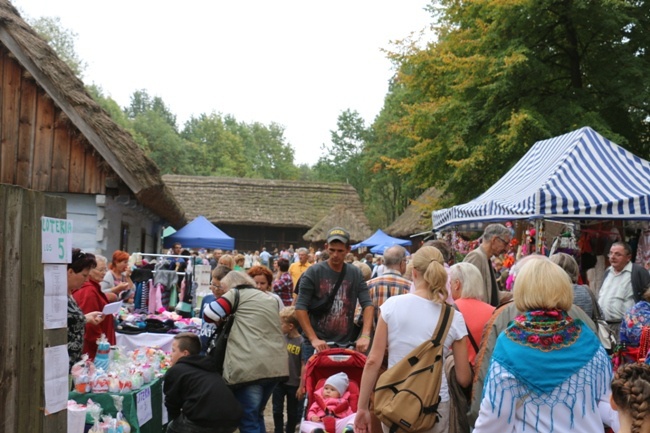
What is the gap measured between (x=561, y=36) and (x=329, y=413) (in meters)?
15.2

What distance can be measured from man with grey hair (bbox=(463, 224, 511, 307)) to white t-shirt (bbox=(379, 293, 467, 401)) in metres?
2.31

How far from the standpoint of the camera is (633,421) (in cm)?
283

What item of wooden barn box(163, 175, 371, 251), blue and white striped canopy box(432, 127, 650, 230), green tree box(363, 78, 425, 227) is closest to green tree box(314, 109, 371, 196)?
green tree box(363, 78, 425, 227)

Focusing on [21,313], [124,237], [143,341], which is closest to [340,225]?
[124,237]

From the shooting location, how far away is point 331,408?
20.5 feet

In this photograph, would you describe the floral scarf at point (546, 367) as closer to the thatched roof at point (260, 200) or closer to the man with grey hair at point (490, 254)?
the man with grey hair at point (490, 254)

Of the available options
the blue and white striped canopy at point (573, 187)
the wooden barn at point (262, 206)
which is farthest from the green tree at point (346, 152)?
the blue and white striped canopy at point (573, 187)

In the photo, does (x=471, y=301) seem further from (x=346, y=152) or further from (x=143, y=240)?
(x=346, y=152)

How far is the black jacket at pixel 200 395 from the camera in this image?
6.29 meters

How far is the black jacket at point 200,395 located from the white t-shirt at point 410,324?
2138 millimetres

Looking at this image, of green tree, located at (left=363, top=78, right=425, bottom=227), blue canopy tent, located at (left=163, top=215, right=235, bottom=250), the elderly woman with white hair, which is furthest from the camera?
green tree, located at (left=363, top=78, right=425, bottom=227)

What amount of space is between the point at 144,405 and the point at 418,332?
3.29 meters

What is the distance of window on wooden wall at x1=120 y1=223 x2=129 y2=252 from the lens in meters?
15.8

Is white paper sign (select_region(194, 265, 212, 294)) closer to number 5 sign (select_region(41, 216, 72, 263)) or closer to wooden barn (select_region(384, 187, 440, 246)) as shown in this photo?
number 5 sign (select_region(41, 216, 72, 263))
